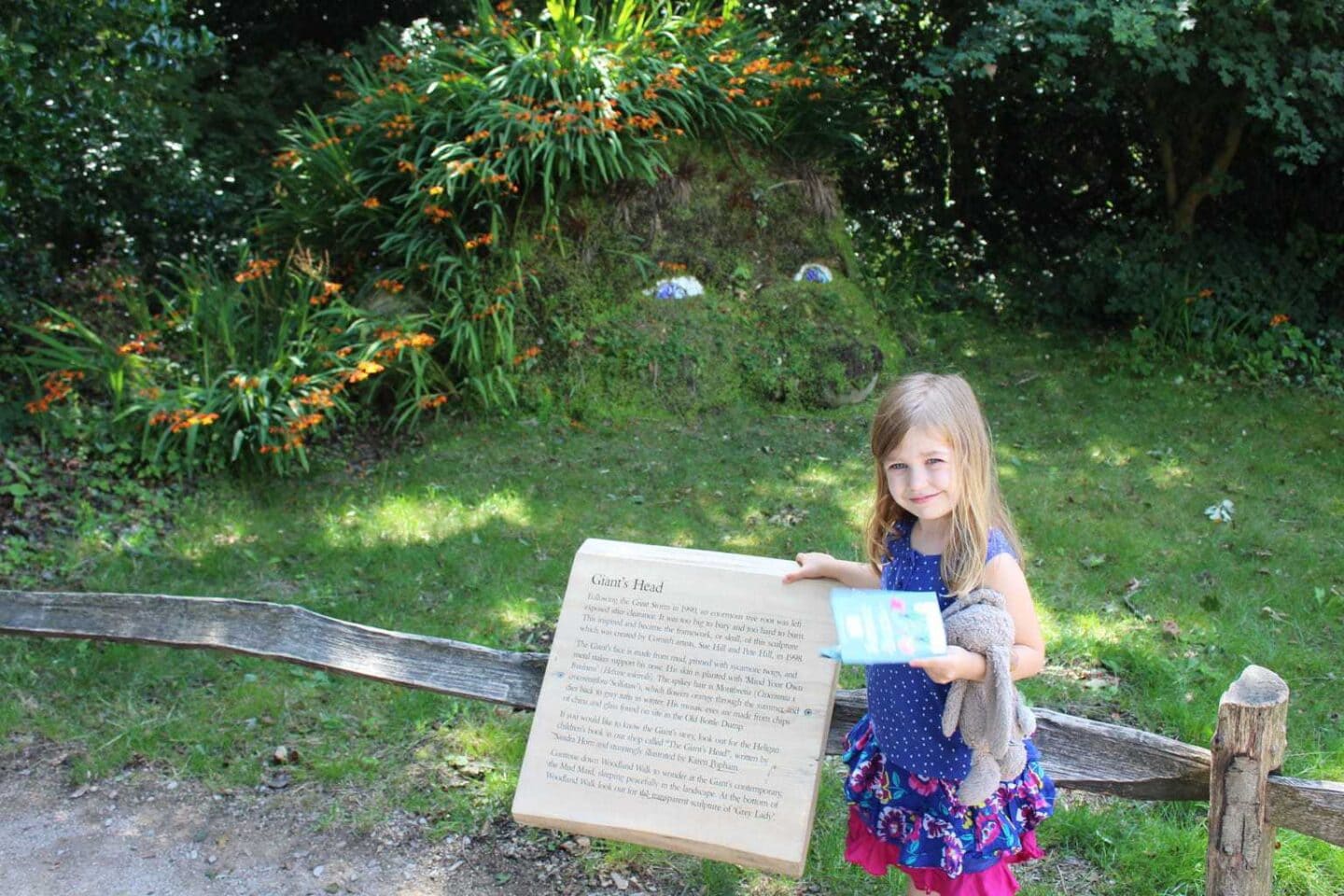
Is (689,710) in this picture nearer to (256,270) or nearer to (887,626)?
(887,626)

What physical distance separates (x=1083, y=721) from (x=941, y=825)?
2.02 ft

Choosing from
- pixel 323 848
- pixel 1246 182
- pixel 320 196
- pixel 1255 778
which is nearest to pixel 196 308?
pixel 320 196

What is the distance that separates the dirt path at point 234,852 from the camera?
141 inches

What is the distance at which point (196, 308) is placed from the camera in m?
7.20

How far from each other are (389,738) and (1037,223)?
8013mm

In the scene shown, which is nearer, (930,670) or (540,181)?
(930,670)

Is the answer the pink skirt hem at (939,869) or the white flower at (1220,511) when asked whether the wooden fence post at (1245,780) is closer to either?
the pink skirt hem at (939,869)

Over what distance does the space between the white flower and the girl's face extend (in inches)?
170

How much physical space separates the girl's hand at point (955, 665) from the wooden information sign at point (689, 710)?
0.46 meters

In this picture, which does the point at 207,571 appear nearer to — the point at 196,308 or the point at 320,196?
the point at 196,308

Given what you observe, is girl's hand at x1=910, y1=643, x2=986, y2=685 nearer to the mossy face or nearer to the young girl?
the young girl

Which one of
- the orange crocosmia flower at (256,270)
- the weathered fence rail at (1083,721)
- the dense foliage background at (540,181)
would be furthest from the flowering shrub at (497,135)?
the weathered fence rail at (1083,721)

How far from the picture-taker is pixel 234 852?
3.77 meters

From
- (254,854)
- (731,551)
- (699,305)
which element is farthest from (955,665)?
(699,305)
